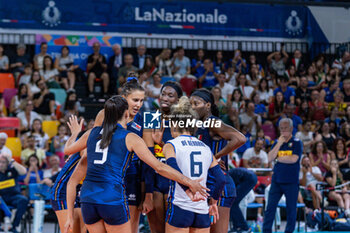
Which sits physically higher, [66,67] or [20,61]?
[20,61]

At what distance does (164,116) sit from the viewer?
5.43 meters

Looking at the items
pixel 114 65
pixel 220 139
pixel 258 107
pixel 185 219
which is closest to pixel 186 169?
pixel 185 219

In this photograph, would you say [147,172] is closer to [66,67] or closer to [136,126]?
[136,126]

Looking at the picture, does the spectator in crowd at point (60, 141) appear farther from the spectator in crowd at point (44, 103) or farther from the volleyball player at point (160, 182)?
the volleyball player at point (160, 182)

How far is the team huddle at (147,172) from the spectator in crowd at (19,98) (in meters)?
7.20

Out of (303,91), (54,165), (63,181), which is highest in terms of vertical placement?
(303,91)

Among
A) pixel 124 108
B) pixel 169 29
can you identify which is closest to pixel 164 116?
pixel 124 108

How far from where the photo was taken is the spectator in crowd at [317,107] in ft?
44.9

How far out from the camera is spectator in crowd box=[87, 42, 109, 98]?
13.6 m

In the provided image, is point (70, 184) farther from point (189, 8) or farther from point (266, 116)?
point (189, 8)

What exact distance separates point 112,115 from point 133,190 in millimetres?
1009

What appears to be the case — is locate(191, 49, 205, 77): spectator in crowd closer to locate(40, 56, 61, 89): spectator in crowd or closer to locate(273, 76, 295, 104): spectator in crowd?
locate(273, 76, 295, 104): spectator in crowd

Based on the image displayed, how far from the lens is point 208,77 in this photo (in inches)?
560

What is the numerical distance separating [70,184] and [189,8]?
11.7 m
